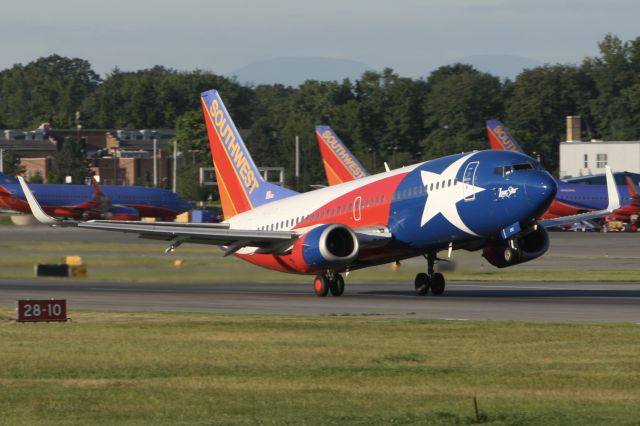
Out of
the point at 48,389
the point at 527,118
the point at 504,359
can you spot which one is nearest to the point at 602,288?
the point at 504,359

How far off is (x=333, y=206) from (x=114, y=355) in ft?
67.0

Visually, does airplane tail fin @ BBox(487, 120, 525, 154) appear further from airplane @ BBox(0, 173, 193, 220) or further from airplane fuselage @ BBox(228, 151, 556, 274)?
airplane fuselage @ BBox(228, 151, 556, 274)

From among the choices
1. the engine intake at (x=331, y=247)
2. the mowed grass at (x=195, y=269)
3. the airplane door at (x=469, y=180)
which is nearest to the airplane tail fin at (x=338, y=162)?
the mowed grass at (x=195, y=269)

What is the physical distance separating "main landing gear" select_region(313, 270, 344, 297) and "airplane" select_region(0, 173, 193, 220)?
79.6m

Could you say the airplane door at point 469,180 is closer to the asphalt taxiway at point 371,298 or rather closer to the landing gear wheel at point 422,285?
the asphalt taxiway at point 371,298

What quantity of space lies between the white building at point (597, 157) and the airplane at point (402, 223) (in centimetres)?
10378

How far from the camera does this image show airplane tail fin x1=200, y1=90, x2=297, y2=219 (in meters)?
50.5

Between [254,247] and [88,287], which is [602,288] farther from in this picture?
[88,287]

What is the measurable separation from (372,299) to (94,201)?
278 feet

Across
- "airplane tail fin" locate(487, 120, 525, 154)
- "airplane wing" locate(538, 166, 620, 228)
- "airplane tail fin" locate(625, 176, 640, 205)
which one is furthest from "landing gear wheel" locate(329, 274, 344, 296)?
"airplane tail fin" locate(625, 176, 640, 205)

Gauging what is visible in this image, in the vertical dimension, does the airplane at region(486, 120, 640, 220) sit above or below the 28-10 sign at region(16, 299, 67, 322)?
above

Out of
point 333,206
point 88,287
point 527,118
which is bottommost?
point 88,287

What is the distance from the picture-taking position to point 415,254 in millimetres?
43156

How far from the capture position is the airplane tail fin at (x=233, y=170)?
166ft
